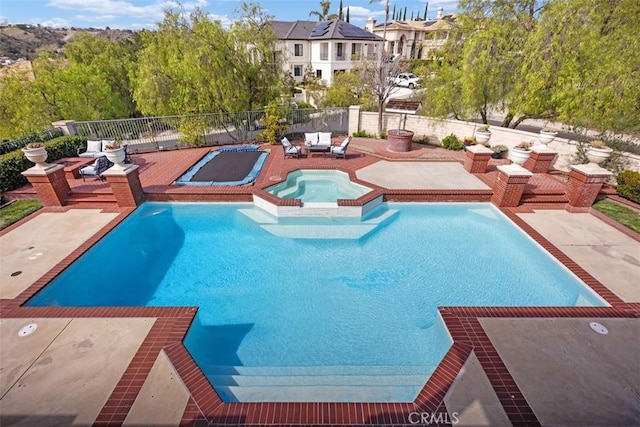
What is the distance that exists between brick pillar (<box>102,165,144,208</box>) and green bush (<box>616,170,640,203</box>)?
50.9 feet

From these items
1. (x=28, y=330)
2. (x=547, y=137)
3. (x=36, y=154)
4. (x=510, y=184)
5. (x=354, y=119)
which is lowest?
(x=28, y=330)

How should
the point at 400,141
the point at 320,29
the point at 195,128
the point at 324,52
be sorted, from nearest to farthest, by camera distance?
1. the point at 400,141
2. the point at 195,128
3. the point at 324,52
4. the point at 320,29

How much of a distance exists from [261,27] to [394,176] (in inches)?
424

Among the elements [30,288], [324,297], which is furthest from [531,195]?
[30,288]

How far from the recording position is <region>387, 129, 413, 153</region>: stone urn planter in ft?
44.4

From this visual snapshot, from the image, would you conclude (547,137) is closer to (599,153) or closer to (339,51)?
(599,153)

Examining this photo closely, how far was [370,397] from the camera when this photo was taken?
413cm

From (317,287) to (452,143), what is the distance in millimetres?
11572

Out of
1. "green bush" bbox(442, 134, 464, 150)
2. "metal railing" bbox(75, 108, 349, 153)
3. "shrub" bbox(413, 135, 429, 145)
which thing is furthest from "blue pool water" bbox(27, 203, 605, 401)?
"shrub" bbox(413, 135, 429, 145)

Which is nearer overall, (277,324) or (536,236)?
(277,324)

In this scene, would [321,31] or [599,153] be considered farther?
[321,31]

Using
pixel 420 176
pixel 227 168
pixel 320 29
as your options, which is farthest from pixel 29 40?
pixel 420 176

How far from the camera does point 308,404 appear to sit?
373cm

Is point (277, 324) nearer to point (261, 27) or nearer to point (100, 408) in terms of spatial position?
point (100, 408)
